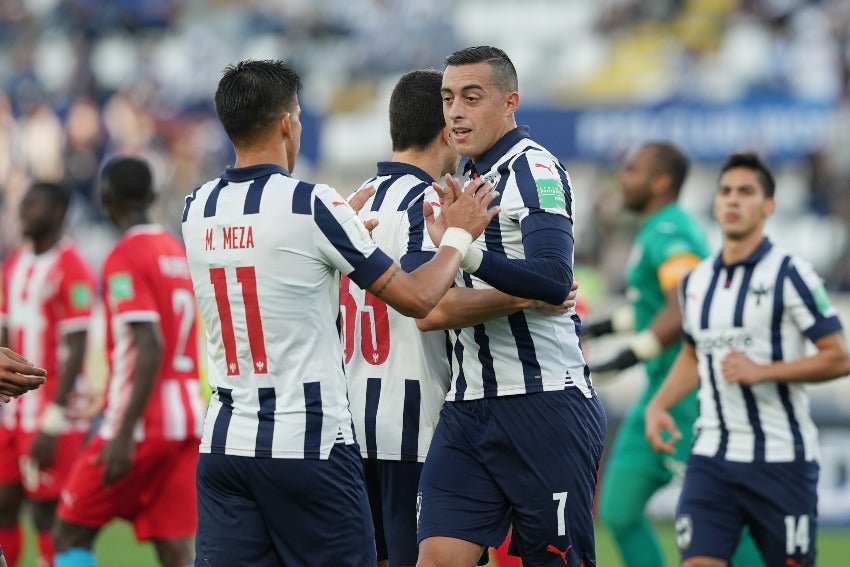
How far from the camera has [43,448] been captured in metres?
8.27

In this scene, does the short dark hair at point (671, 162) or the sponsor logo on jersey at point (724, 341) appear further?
the short dark hair at point (671, 162)

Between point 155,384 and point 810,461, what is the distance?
3269mm

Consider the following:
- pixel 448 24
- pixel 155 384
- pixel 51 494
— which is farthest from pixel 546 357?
pixel 448 24

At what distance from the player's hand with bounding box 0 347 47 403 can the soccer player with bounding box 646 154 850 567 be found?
330 centimetres

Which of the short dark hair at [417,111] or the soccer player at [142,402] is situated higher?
the short dark hair at [417,111]

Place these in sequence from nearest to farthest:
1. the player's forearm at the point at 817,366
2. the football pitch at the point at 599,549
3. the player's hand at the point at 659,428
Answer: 1. the player's forearm at the point at 817,366
2. the player's hand at the point at 659,428
3. the football pitch at the point at 599,549

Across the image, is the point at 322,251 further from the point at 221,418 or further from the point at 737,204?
the point at 737,204

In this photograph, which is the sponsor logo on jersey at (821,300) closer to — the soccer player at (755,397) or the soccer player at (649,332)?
the soccer player at (755,397)

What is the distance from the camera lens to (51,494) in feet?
27.9

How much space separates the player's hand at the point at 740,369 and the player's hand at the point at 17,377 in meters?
3.29

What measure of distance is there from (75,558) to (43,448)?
1.18m

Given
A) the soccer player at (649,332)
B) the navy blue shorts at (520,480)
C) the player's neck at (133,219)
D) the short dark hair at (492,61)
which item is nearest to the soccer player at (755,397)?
the soccer player at (649,332)

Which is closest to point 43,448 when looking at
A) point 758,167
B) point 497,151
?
point 497,151

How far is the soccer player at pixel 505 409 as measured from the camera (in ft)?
17.1
